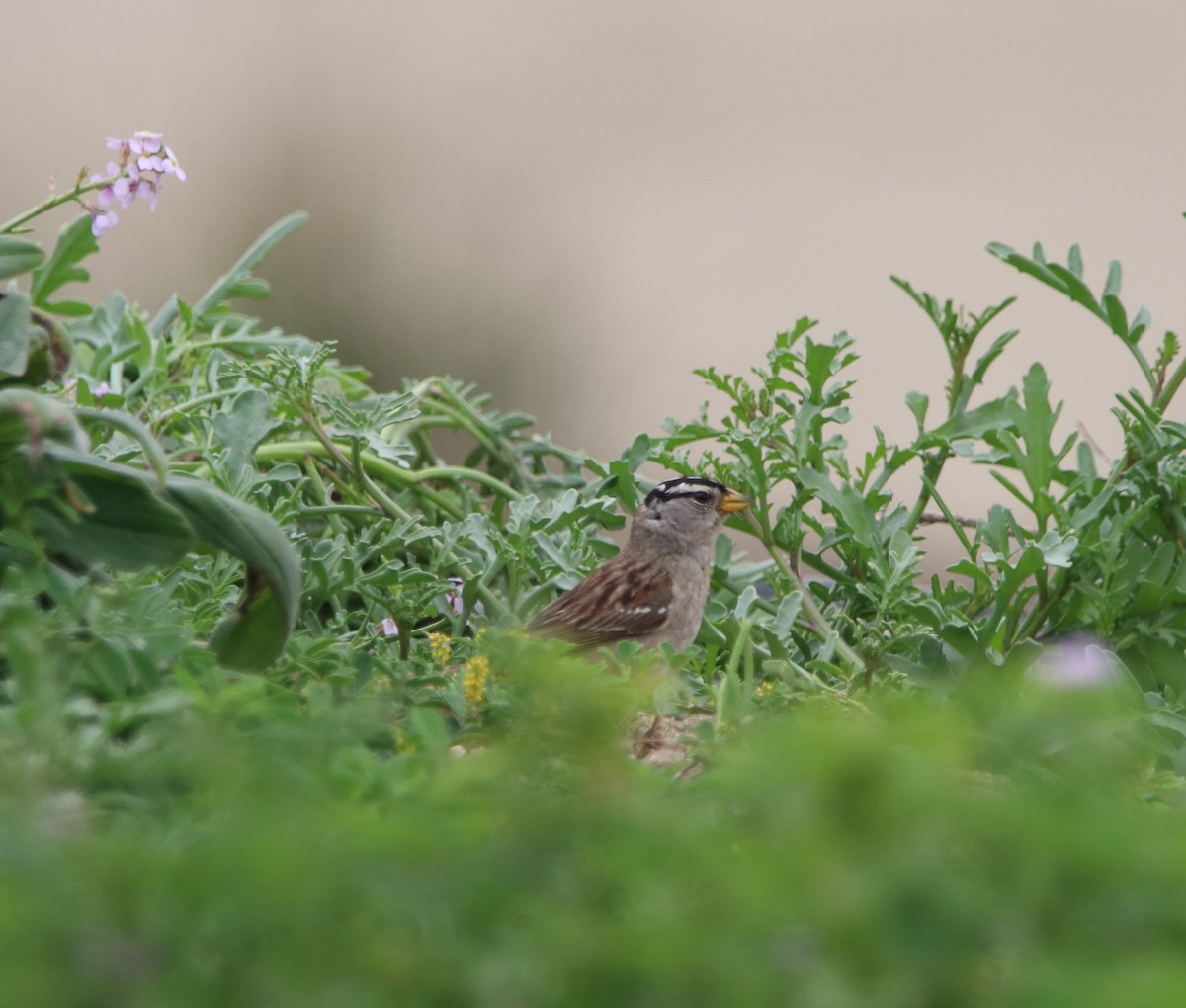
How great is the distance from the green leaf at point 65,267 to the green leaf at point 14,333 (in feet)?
3.79

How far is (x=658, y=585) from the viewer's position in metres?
4.24

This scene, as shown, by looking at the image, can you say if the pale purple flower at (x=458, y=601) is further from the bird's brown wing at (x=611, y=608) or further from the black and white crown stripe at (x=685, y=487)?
the black and white crown stripe at (x=685, y=487)

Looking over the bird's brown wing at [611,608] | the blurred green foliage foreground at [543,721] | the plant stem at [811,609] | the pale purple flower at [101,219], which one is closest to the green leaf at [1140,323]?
the blurred green foliage foreground at [543,721]

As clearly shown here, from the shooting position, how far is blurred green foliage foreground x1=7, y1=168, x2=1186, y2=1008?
1.00 m

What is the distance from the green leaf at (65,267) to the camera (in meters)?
3.54

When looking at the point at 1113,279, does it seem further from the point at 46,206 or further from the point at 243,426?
the point at 46,206

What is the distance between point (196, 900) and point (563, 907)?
0.86 feet

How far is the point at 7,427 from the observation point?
221 cm

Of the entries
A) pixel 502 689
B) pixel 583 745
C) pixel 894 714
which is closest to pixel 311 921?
pixel 583 745

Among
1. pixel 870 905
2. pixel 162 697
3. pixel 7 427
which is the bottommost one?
pixel 162 697

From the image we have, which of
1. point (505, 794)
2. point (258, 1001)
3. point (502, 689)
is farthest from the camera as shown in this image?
point (502, 689)

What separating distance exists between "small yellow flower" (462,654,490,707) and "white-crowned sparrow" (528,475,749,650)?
144 centimetres

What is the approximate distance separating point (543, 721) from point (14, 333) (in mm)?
1402

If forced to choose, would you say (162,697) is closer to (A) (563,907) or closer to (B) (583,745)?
(B) (583,745)
